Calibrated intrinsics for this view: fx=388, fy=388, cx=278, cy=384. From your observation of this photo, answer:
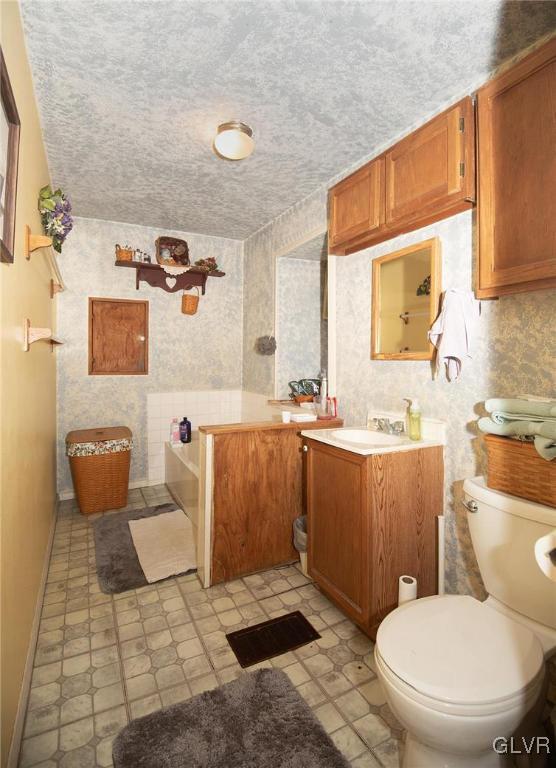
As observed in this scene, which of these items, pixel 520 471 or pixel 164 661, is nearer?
pixel 520 471

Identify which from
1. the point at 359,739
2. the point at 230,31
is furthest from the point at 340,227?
the point at 359,739

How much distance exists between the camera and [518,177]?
1.39 m

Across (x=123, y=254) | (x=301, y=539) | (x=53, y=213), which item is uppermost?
(x=123, y=254)

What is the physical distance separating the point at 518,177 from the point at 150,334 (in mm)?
3183

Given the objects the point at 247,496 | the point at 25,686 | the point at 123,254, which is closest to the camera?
the point at 25,686

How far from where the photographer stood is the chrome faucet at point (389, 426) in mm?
2076

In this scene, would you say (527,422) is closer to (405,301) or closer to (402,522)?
(402,522)

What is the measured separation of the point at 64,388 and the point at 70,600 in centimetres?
195

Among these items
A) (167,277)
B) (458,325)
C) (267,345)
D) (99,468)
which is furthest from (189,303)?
(458,325)

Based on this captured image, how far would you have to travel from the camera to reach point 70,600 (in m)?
2.07

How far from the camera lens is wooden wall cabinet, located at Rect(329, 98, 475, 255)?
164 cm

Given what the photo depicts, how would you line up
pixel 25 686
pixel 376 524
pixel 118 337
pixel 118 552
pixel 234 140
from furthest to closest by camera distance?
pixel 118 337 → pixel 118 552 → pixel 234 140 → pixel 376 524 → pixel 25 686

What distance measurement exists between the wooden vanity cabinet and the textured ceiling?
5.57 ft

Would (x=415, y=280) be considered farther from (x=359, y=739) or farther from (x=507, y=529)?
(x=359, y=739)
